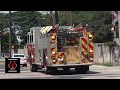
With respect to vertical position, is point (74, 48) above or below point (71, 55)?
above

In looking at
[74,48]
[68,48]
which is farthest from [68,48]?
[74,48]

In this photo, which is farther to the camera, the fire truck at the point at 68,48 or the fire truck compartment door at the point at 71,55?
the fire truck compartment door at the point at 71,55

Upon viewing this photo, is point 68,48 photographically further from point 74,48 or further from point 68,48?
point 74,48

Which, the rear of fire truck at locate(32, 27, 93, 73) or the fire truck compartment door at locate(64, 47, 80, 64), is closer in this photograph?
the rear of fire truck at locate(32, 27, 93, 73)

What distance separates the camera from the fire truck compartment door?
22531 mm

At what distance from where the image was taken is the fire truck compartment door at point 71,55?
2253cm

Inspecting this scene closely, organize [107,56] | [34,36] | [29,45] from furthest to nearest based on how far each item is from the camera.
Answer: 1. [107,56]
2. [29,45]
3. [34,36]

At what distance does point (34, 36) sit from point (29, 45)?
2.07 meters

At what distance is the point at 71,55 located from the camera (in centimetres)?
2262

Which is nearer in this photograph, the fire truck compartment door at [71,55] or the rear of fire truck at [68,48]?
the rear of fire truck at [68,48]
